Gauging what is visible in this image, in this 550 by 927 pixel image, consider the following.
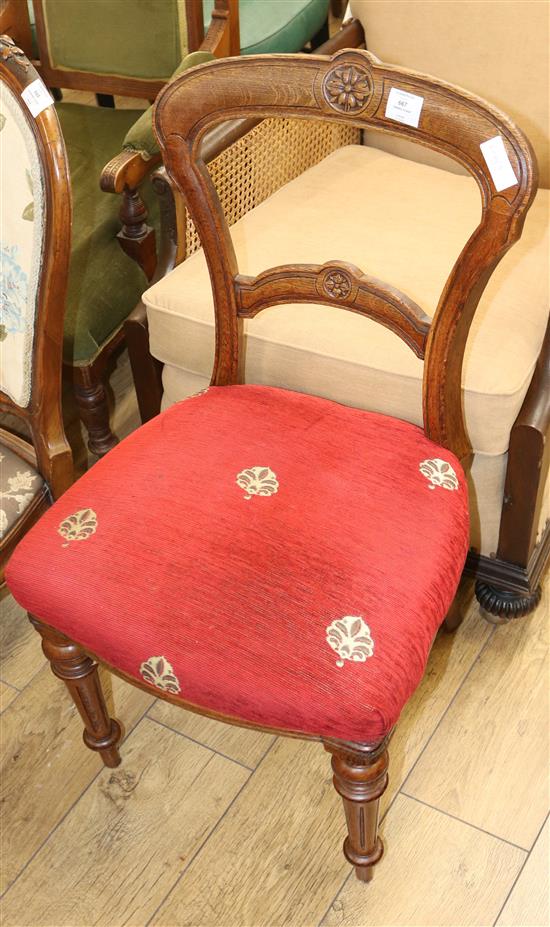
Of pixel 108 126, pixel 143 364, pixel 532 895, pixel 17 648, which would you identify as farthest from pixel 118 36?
pixel 532 895

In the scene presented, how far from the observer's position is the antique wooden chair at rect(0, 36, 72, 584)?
1044 mm

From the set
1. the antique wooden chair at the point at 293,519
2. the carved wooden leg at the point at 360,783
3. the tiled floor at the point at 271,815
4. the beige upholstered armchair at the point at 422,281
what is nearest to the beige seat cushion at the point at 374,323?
the beige upholstered armchair at the point at 422,281

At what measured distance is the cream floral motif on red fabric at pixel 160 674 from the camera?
3.20ft

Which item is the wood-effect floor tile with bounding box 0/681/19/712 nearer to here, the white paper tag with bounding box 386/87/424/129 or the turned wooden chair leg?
the turned wooden chair leg

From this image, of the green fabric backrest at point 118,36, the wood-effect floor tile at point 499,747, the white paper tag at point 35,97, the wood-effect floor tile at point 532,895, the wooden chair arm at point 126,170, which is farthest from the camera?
the green fabric backrest at point 118,36

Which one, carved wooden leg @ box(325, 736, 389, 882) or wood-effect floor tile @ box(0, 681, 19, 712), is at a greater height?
carved wooden leg @ box(325, 736, 389, 882)

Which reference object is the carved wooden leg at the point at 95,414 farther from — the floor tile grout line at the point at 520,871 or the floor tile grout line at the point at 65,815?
the floor tile grout line at the point at 520,871

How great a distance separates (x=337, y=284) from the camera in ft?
3.58

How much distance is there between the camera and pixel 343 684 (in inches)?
36.2

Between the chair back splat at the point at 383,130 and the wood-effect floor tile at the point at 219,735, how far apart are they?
0.51 m

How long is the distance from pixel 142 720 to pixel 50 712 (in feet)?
0.46

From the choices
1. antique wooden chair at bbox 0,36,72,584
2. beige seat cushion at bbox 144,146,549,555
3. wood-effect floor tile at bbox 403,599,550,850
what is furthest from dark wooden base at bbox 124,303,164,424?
wood-effect floor tile at bbox 403,599,550,850

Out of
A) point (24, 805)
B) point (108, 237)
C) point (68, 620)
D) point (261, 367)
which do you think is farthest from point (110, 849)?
point (108, 237)

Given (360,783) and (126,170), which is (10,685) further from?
(126,170)
